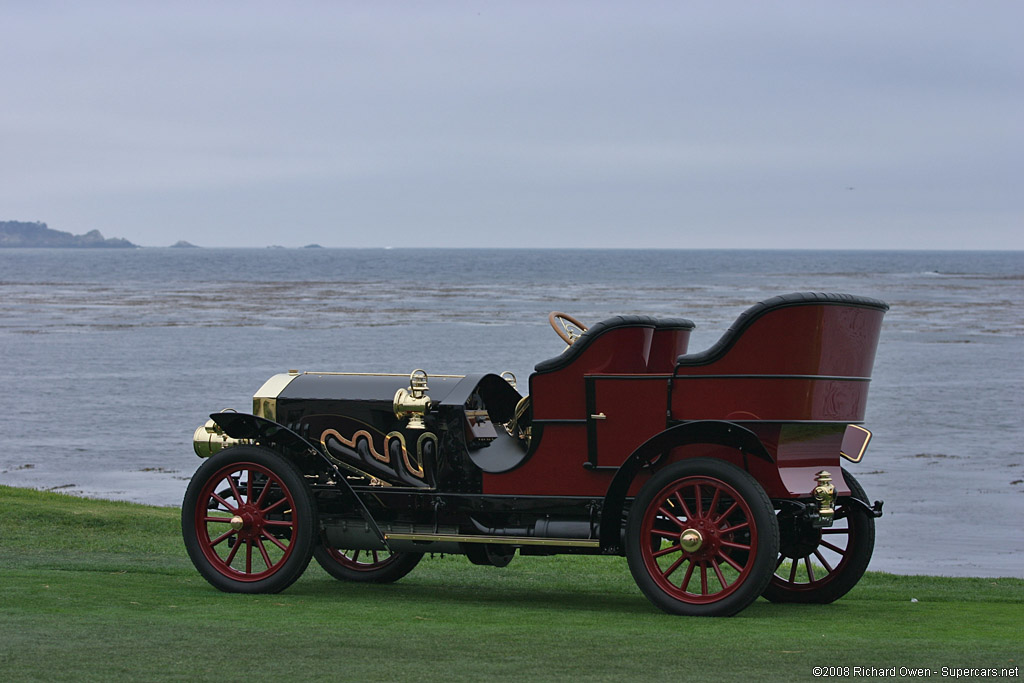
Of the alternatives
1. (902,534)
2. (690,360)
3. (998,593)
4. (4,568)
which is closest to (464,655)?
(690,360)

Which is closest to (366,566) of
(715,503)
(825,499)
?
(715,503)

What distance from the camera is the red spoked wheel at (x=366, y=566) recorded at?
9.20m

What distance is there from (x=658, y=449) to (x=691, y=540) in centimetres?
57

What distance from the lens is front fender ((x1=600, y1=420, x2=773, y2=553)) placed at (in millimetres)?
7215

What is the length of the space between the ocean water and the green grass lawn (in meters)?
5.68

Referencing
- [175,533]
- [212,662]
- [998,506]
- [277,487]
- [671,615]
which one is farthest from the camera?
[998,506]

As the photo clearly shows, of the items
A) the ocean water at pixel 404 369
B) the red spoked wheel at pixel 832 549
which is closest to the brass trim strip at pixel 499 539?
the red spoked wheel at pixel 832 549

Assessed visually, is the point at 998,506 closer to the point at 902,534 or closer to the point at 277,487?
the point at 902,534

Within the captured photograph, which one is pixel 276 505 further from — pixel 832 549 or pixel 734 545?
pixel 832 549

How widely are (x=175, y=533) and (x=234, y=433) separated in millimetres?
4592

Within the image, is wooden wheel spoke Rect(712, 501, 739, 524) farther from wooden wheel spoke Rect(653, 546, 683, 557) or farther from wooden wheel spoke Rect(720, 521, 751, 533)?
wooden wheel spoke Rect(653, 546, 683, 557)

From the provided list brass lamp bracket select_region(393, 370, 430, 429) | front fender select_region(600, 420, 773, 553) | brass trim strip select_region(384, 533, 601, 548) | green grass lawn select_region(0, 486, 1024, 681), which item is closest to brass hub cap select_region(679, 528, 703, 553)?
green grass lawn select_region(0, 486, 1024, 681)

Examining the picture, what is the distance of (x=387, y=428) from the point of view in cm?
840

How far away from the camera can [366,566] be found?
928 centimetres
